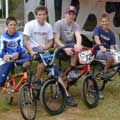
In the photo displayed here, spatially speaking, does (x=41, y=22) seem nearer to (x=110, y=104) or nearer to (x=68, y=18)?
(x=68, y=18)

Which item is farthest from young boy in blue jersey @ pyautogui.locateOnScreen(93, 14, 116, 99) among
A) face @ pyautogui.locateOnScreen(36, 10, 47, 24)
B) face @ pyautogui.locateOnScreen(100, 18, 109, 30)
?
face @ pyautogui.locateOnScreen(36, 10, 47, 24)

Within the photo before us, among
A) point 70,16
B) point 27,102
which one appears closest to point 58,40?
point 70,16

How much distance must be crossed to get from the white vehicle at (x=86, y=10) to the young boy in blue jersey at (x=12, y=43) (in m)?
5.57

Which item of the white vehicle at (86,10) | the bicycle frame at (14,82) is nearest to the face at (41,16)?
the bicycle frame at (14,82)

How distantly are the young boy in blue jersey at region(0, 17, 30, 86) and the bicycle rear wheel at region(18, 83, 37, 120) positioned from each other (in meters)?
0.67

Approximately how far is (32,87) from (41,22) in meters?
1.22

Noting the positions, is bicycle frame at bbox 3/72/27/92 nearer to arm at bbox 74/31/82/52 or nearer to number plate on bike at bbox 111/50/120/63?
arm at bbox 74/31/82/52

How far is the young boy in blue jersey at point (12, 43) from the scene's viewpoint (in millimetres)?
5941

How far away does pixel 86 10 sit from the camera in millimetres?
11586

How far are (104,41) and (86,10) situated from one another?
4.73 metres

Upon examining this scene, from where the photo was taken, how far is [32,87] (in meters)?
5.57

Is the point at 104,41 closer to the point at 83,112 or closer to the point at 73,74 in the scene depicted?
the point at 73,74

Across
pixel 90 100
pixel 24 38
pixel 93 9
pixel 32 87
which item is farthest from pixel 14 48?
pixel 93 9

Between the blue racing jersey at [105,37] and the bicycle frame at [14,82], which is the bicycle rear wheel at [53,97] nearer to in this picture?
the bicycle frame at [14,82]
